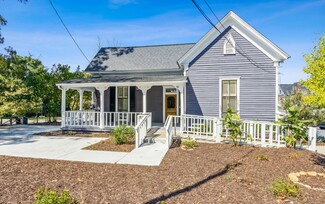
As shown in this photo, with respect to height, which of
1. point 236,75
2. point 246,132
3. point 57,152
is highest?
point 236,75

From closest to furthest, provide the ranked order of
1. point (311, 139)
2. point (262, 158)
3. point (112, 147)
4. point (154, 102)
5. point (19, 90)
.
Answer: point (262, 158) → point (311, 139) → point (112, 147) → point (154, 102) → point (19, 90)

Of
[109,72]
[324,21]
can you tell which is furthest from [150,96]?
[324,21]

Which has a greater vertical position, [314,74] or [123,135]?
A: [314,74]

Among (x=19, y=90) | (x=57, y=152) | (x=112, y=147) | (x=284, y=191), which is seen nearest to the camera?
(x=284, y=191)

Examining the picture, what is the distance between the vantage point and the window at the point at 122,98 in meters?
15.0

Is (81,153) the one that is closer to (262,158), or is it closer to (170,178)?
(170,178)

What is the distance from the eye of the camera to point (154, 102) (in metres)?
14.9

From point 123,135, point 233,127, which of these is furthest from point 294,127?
point 123,135

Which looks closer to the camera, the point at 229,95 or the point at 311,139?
the point at 311,139

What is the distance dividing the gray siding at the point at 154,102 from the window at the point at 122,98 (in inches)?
27.3

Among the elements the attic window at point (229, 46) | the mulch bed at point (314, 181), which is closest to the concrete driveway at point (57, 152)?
the mulch bed at point (314, 181)

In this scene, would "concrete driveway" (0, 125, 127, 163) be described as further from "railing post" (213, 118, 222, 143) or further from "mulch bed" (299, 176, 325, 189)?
"mulch bed" (299, 176, 325, 189)

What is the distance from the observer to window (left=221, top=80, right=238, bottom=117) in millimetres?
11820

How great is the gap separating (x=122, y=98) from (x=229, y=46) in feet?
24.9
